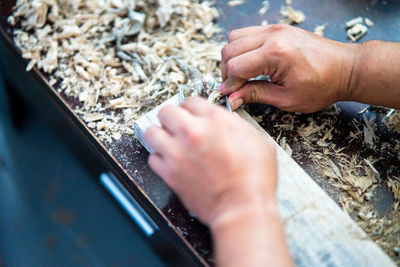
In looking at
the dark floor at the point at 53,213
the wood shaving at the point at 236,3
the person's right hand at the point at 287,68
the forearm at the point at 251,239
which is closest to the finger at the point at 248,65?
the person's right hand at the point at 287,68

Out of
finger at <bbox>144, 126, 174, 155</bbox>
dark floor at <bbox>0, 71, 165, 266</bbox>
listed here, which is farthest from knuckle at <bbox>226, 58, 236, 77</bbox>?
dark floor at <bbox>0, 71, 165, 266</bbox>

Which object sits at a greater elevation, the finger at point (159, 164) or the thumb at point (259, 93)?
the finger at point (159, 164)

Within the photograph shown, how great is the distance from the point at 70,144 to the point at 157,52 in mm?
792

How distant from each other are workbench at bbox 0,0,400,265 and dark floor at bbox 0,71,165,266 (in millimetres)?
321

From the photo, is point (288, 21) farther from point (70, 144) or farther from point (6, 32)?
point (70, 144)

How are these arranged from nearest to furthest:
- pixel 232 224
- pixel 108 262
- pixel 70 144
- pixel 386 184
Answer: pixel 232 224 → pixel 386 184 → pixel 108 262 → pixel 70 144

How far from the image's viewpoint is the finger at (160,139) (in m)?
0.73

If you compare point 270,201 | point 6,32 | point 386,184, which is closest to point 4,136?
point 6,32

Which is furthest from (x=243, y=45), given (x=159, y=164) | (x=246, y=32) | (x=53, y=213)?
(x=53, y=213)

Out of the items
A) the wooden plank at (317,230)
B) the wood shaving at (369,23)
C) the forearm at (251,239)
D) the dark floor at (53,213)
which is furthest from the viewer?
the dark floor at (53,213)

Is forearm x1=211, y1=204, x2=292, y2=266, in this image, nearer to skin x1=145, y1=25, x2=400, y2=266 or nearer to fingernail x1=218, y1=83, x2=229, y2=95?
skin x1=145, y1=25, x2=400, y2=266

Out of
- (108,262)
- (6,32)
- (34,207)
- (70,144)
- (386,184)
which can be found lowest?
(108,262)

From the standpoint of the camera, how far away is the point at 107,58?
1.16 meters

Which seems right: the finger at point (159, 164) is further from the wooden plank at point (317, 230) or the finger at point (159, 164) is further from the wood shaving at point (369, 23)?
the wood shaving at point (369, 23)
